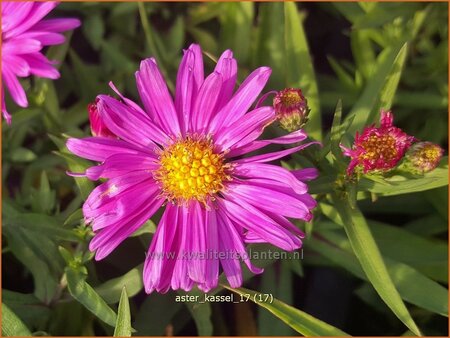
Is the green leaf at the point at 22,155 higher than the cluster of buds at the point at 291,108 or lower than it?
higher

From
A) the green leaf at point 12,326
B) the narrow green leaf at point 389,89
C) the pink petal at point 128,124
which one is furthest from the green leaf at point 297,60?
the green leaf at point 12,326

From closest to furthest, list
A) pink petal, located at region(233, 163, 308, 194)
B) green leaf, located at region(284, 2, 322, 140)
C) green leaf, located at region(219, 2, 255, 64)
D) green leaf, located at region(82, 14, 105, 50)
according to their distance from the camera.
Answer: pink petal, located at region(233, 163, 308, 194)
green leaf, located at region(284, 2, 322, 140)
green leaf, located at region(219, 2, 255, 64)
green leaf, located at region(82, 14, 105, 50)

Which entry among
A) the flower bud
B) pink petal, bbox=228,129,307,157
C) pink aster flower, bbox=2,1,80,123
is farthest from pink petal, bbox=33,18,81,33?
the flower bud

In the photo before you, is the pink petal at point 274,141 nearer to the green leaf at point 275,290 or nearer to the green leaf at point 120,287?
the green leaf at point 120,287

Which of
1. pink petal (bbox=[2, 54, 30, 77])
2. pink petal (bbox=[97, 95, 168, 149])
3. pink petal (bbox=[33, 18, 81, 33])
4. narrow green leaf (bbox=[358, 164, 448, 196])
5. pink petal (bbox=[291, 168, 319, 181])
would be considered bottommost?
pink petal (bbox=[291, 168, 319, 181])

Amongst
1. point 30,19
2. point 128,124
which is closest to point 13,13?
point 30,19

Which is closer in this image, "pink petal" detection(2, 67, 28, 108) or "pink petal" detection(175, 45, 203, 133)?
"pink petal" detection(175, 45, 203, 133)

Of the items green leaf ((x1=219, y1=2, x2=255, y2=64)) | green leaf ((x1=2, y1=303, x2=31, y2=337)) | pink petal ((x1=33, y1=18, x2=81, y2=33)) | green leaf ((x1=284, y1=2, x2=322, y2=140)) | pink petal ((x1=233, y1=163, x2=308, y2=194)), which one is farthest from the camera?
green leaf ((x1=219, y1=2, x2=255, y2=64))

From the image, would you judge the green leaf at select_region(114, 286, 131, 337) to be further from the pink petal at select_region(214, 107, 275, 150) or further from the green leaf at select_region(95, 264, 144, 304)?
the pink petal at select_region(214, 107, 275, 150)
